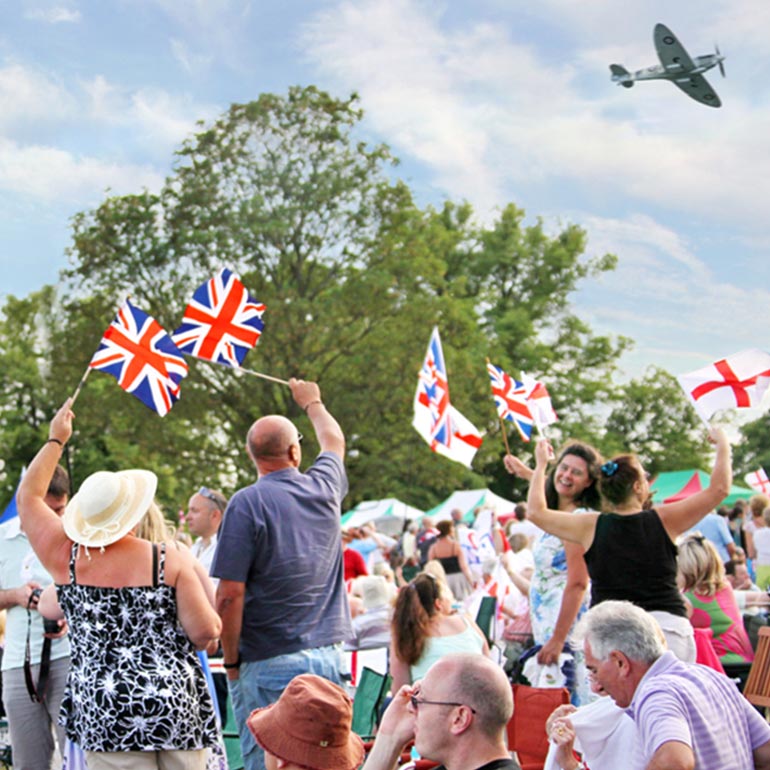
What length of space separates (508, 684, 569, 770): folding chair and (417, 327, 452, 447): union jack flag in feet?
19.8

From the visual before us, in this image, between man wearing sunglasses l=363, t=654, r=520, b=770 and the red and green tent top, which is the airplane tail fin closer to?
man wearing sunglasses l=363, t=654, r=520, b=770

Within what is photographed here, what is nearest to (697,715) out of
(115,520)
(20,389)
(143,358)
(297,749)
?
(297,749)

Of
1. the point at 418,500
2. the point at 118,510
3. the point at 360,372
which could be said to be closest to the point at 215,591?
the point at 118,510

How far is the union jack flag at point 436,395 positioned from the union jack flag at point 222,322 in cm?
273

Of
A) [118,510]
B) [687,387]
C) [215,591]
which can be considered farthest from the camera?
[687,387]

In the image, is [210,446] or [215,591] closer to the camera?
[215,591]

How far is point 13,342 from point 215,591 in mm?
38965

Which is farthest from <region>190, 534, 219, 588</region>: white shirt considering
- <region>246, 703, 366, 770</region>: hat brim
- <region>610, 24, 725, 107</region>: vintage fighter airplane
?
<region>610, 24, 725, 107</region>: vintage fighter airplane

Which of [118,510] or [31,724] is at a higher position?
[118,510]

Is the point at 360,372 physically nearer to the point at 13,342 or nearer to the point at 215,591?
the point at 13,342

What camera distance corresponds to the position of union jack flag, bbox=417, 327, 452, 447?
1061 cm

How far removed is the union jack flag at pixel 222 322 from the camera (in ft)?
26.3

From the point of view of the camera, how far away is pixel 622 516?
478 cm

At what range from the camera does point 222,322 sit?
8.12 m
